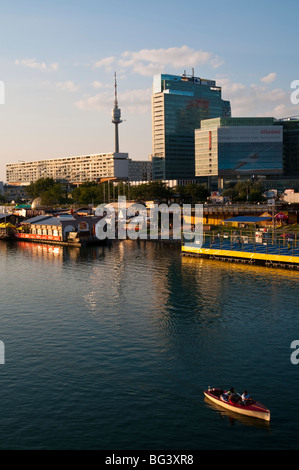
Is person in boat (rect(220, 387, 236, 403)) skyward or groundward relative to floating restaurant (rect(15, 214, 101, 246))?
groundward

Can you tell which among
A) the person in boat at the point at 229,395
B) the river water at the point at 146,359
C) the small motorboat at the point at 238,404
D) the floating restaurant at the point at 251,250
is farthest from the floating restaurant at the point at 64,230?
the person in boat at the point at 229,395

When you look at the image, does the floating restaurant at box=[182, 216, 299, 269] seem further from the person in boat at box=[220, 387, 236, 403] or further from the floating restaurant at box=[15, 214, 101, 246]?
the person in boat at box=[220, 387, 236, 403]

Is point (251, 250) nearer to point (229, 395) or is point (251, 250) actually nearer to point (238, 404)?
point (229, 395)


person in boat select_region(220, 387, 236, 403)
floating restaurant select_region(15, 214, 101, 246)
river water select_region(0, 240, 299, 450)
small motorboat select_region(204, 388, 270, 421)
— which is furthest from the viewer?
floating restaurant select_region(15, 214, 101, 246)

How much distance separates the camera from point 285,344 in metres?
44.0

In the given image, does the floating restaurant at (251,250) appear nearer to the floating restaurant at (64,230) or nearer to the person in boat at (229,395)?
the floating restaurant at (64,230)

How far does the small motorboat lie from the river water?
23.8 inches

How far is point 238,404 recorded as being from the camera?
31.6 metres

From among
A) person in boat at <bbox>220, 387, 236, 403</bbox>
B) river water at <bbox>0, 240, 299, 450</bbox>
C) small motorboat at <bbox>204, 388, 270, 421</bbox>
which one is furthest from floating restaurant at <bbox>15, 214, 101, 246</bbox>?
person in boat at <bbox>220, 387, 236, 403</bbox>

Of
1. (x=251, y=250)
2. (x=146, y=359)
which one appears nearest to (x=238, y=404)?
(x=146, y=359)

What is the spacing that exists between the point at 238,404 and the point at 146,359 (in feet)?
36.3

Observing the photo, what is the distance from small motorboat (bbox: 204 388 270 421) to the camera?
30828 mm

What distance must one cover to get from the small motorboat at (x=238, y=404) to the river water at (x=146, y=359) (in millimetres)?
606

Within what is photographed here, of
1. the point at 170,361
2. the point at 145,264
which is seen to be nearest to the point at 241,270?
the point at 145,264
